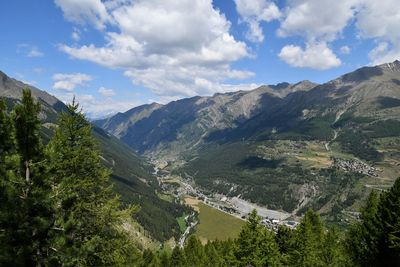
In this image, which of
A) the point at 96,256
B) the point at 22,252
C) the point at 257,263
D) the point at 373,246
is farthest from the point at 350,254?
the point at 22,252

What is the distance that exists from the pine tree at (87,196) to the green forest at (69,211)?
0.08 metres

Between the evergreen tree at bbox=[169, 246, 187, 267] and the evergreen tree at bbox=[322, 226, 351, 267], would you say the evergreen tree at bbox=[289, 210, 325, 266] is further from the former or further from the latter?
the evergreen tree at bbox=[169, 246, 187, 267]

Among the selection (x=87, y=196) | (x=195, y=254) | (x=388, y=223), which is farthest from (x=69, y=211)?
(x=195, y=254)

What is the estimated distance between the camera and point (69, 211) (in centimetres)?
2875

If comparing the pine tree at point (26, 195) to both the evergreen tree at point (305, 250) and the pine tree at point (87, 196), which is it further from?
the evergreen tree at point (305, 250)

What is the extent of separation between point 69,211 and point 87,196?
8.84 feet

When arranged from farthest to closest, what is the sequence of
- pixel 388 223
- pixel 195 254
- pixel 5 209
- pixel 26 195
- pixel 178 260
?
pixel 195 254
pixel 178 260
pixel 388 223
pixel 26 195
pixel 5 209

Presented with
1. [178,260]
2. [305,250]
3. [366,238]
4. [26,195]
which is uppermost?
[26,195]

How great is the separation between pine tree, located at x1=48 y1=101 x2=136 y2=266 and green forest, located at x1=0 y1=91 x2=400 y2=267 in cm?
8

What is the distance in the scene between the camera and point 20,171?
2327 cm

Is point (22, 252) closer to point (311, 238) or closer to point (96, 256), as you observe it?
point (96, 256)

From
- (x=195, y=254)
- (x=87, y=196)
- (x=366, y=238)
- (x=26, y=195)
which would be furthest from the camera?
(x=195, y=254)

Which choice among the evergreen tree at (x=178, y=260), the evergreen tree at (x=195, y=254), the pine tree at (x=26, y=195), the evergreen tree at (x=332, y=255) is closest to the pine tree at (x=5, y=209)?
the pine tree at (x=26, y=195)

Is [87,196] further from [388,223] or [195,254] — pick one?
[195,254]
